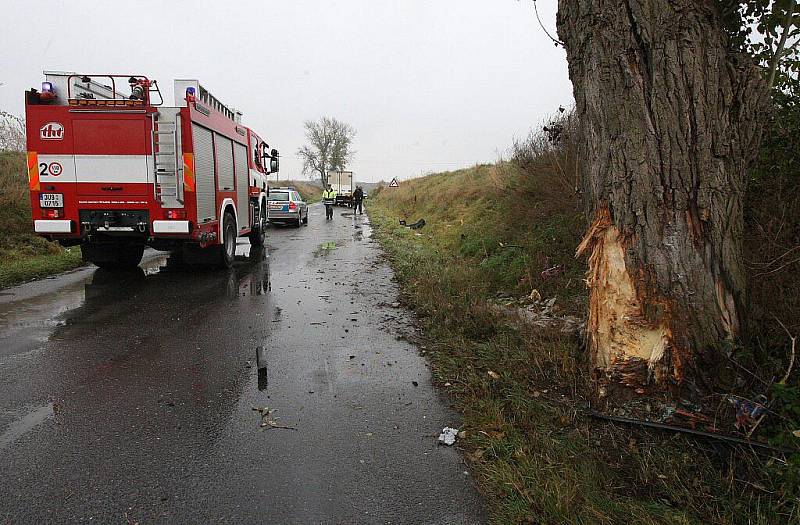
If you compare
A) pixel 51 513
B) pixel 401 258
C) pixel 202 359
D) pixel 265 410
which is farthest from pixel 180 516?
pixel 401 258

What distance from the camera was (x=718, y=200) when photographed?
3.52 meters

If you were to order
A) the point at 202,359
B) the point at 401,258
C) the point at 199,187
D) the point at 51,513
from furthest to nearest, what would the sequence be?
the point at 401,258
the point at 199,187
the point at 202,359
the point at 51,513

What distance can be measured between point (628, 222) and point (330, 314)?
431 centimetres

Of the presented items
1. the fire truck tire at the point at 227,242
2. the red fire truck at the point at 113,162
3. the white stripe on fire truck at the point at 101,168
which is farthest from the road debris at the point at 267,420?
the fire truck tire at the point at 227,242

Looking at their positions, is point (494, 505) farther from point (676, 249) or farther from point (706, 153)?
point (706, 153)

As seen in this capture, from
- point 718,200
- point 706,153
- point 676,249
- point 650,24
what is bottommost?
point 676,249

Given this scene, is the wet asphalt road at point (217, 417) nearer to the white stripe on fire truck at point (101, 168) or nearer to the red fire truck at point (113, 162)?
the red fire truck at point (113, 162)

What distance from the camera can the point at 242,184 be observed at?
12.2 metres

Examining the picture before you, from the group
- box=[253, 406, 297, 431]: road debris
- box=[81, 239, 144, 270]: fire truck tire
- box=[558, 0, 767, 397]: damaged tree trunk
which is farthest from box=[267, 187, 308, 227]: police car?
box=[558, 0, 767, 397]: damaged tree trunk

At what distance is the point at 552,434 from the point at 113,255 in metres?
9.59

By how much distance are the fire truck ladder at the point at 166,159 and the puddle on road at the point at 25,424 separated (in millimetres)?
5303

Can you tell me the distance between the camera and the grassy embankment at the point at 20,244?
9711mm

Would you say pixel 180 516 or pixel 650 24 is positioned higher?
pixel 650 24

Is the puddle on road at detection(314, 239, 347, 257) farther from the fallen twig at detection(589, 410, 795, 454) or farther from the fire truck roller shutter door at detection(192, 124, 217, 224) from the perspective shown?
the fallen twig at detection(589, 410, 795, 454)
